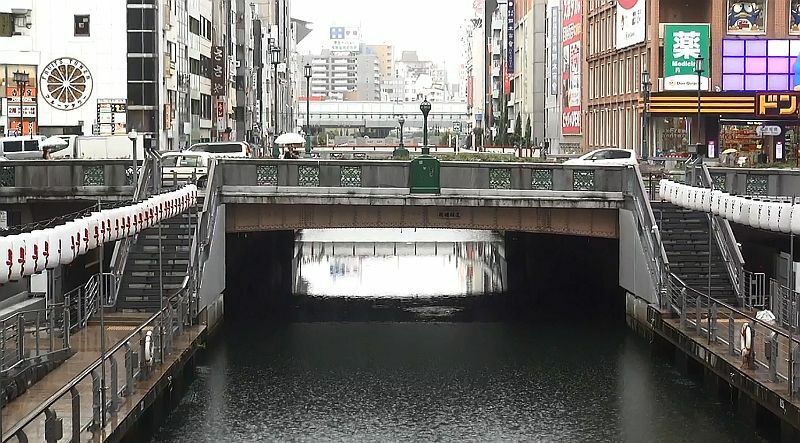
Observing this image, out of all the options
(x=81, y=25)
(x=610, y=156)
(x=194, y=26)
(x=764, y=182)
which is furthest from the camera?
(x=194, y=26)

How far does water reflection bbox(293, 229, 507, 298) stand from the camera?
198 feet

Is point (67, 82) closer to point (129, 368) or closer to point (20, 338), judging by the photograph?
point (20, 338)

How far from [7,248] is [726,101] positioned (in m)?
69.8

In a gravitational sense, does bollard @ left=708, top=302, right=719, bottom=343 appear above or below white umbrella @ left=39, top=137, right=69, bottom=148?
below

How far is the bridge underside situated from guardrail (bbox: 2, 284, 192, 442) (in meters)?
7.99

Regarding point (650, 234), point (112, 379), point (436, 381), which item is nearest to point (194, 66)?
point (650, 234)

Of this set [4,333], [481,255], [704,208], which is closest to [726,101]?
[481,255]

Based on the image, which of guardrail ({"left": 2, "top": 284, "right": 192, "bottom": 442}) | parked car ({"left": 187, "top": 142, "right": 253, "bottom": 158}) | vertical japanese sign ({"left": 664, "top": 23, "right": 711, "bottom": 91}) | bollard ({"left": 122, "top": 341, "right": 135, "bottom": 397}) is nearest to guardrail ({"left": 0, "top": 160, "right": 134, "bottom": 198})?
guardrail ({"left": 2, "top": 284, "right": 192, "bottom": 442})

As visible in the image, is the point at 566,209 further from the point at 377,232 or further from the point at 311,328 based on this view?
the point at 377,232

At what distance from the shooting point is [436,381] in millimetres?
37906

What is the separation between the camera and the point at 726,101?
86750 millimetres

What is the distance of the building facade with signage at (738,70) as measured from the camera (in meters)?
86.1

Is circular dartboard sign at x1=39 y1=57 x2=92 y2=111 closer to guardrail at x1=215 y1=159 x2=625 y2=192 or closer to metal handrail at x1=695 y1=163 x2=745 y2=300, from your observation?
guardrail at x1=215 y1=159 x2=625 y2=192

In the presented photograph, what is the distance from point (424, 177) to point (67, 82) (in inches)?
2198
